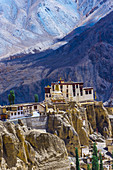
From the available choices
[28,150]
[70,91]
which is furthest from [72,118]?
[28,150]

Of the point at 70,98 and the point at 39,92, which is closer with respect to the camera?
the point at 70,98

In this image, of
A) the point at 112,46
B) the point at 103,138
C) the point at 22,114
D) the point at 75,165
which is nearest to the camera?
the point at 75,165

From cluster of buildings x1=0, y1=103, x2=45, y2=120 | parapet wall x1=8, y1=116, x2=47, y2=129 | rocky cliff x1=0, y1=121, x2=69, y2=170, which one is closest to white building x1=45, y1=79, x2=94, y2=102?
cluster of buildings x1=0, y1=103, x2=45, y2=120

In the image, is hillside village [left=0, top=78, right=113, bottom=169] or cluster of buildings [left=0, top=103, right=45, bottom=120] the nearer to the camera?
cluster of buildings [left=0, top=103, right=45, bottom=120]

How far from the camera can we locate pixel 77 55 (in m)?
144

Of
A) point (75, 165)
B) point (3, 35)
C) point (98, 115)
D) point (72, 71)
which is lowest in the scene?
point (75, 165)

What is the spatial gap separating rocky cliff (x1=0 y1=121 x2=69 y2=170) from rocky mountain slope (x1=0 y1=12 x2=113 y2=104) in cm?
8243

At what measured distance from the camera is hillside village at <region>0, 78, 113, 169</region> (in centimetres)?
4959

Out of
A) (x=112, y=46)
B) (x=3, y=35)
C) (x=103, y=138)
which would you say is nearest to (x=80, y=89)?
(x=103, y=138)

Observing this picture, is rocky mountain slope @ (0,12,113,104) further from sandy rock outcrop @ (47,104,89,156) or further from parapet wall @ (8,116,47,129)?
parapet wall @ (8,116,47,129)

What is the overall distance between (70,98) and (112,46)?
3147 inches

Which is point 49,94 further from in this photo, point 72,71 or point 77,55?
point 77,55

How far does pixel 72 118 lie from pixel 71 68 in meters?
75.5

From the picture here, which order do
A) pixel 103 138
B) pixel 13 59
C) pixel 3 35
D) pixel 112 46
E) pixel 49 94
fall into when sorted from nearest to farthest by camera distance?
pixel 103 138
pixel 49 94
pixel 112 46
pixel 13 59
pixel 3 35
